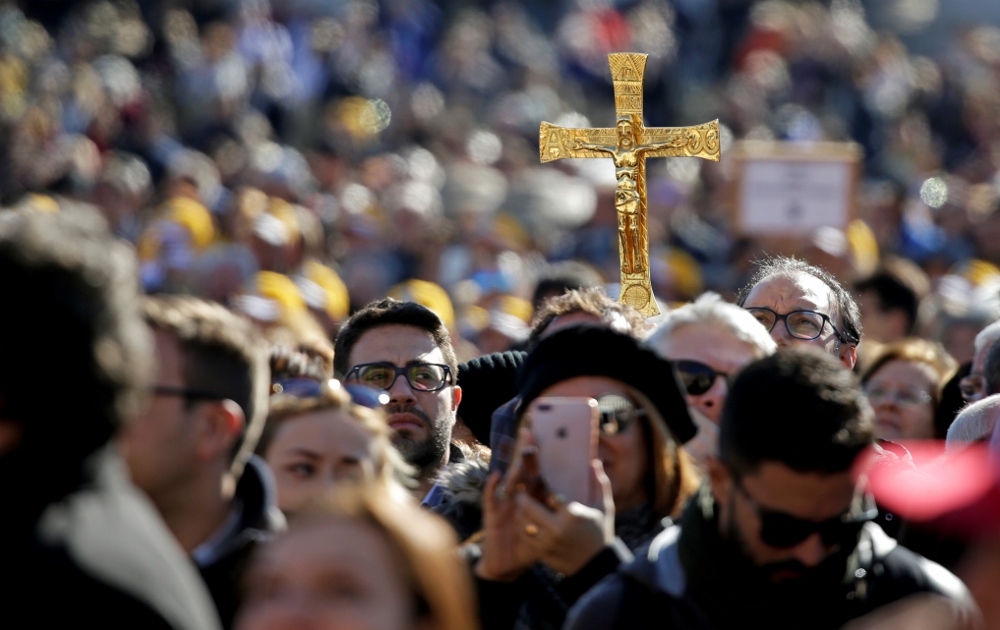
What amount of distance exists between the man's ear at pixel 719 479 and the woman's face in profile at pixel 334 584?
91 centimetres

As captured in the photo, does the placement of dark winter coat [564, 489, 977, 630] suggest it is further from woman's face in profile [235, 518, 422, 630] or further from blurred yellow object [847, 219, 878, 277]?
blurred yellow object [847, 219, 878, 277]

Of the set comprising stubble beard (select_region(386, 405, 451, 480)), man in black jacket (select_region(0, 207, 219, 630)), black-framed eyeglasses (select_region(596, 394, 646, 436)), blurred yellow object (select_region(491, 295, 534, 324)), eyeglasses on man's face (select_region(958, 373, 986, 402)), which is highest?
man in black jacket (select_region(0, 207, 219, 630))

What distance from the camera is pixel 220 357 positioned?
13.3 feet

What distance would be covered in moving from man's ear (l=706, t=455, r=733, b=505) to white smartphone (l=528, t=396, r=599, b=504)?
0.32 m

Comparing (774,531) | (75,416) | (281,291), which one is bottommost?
(281,291)

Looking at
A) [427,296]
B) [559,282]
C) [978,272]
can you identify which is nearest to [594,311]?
[559,282]

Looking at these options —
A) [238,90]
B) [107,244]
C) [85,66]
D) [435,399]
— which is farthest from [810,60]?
[107,244]

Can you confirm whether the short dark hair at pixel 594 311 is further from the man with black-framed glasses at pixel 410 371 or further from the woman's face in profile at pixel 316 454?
the woman's face in profile at pixel 316 454

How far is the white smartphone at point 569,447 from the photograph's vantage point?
12.6 ft

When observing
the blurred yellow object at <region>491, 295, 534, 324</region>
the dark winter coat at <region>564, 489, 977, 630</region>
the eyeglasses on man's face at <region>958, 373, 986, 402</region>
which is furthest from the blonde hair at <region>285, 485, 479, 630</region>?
the blurred yellow object at <region>491, 295, 534, 324</region>

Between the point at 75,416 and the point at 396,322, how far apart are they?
341 cm

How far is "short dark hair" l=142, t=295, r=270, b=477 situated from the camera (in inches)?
157

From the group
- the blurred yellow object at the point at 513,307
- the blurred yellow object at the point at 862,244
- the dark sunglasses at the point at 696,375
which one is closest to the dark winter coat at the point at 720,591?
the dark sunglasses at the point at 696,375

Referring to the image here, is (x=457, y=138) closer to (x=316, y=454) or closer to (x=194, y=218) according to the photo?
(x=194, y=218)
